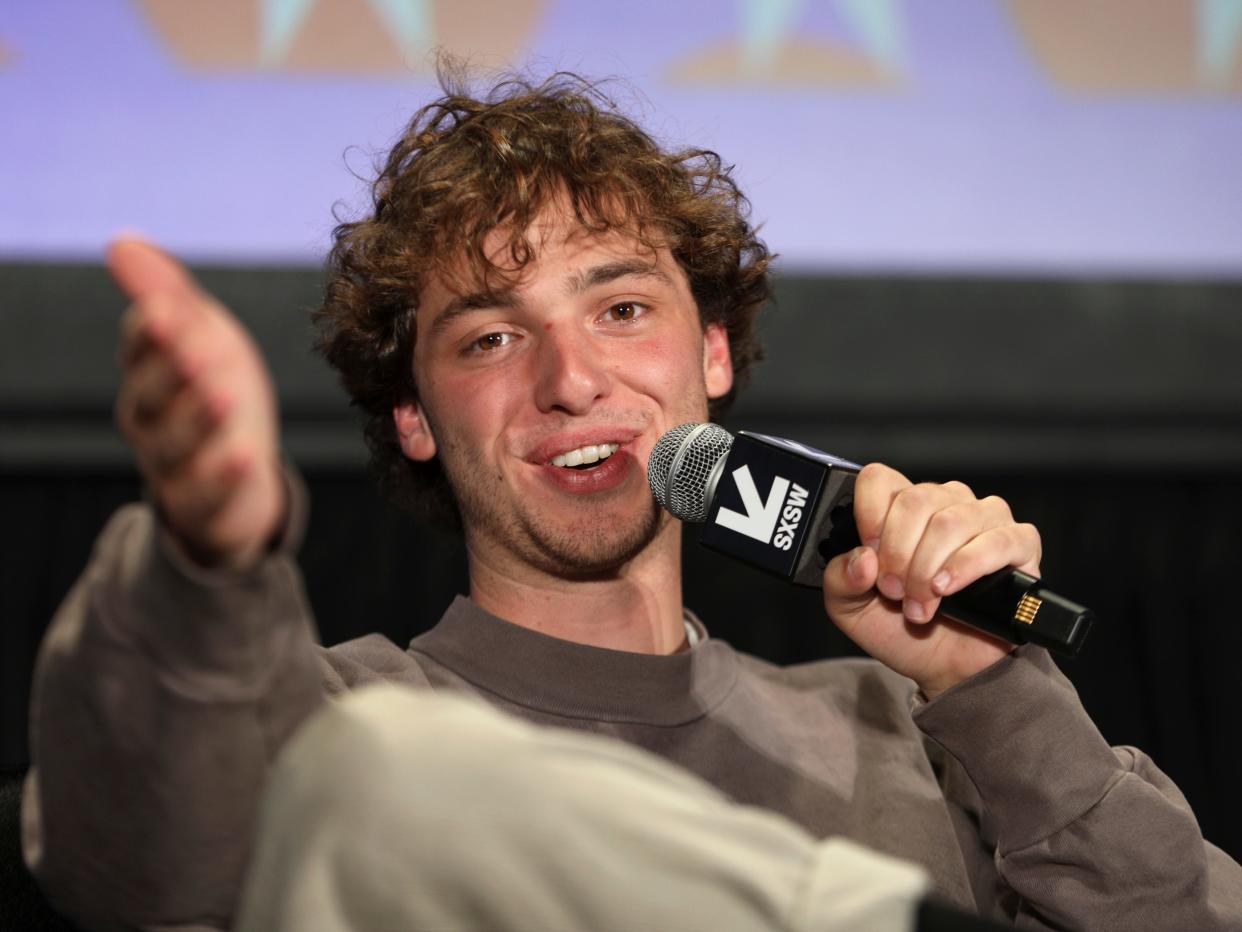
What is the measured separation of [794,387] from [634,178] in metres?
1.18

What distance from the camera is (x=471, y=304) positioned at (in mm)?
1639

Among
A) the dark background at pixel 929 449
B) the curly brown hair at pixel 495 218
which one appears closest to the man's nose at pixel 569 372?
the curly brown hair at pixel 495 218

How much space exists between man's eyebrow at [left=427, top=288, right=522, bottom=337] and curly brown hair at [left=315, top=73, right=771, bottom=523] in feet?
0.07

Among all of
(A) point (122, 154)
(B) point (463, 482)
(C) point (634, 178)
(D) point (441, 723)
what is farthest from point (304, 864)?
(A) point (122, 154)

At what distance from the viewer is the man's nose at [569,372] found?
60.9 inches

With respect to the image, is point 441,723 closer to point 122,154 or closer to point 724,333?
point 724,333

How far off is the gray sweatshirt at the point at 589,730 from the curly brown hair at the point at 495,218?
458 millimetres

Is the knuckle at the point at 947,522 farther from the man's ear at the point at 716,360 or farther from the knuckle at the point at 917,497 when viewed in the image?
the man's ear at the point at 716,360

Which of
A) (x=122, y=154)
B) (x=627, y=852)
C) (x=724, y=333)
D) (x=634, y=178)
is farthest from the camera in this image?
(x=122, y=154)

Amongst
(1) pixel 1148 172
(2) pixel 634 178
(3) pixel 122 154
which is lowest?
(3) pixel 122 154

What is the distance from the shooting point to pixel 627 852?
0.71 metres

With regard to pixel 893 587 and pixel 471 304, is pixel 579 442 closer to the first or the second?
pixel 471 304

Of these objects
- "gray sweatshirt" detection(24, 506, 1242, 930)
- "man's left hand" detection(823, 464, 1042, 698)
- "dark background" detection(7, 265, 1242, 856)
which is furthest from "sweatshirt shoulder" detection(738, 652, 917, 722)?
"dark background" detection(7, 265, 1242, 856)

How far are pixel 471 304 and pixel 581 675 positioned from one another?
18.9 inches
